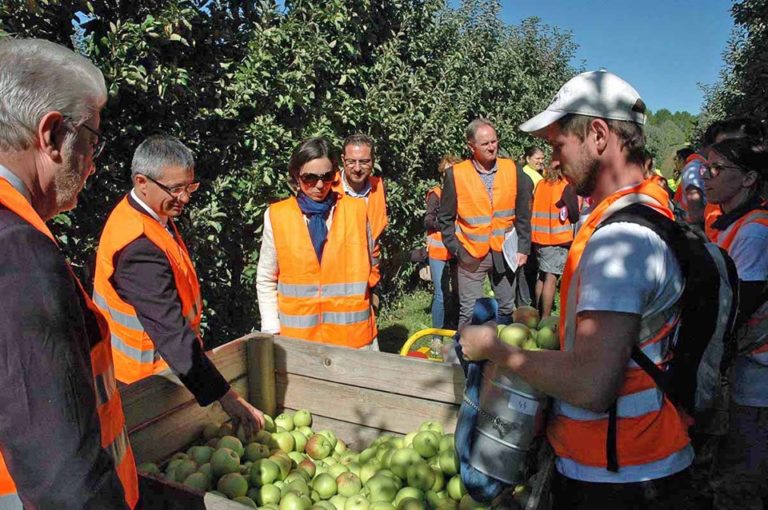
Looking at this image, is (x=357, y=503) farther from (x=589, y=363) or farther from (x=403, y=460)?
(x=589, y=363)

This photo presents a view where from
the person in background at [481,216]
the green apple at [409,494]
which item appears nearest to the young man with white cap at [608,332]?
the green apple at [409,494]

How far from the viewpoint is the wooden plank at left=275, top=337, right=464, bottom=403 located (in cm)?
273

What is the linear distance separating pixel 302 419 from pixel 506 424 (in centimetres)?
159

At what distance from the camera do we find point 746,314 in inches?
112

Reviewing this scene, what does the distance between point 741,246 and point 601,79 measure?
1698 millimetres

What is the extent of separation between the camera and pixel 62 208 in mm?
1299

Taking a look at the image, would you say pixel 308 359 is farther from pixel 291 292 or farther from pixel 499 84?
pixel 499 84

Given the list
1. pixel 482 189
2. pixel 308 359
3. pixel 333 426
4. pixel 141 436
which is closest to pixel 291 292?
pixel 308 359

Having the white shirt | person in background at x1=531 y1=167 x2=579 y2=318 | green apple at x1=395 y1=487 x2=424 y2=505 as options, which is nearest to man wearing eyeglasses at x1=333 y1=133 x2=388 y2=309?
the white shirt

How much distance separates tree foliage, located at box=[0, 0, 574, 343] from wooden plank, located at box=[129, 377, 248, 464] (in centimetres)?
188

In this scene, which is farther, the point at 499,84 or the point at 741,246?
the point at 499,84

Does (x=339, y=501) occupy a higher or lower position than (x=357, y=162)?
lower

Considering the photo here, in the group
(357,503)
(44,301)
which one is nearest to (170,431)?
(357,503)

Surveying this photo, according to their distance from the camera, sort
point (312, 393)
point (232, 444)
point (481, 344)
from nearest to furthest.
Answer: point (481, 344), point (232, 444), point (312, 393)
